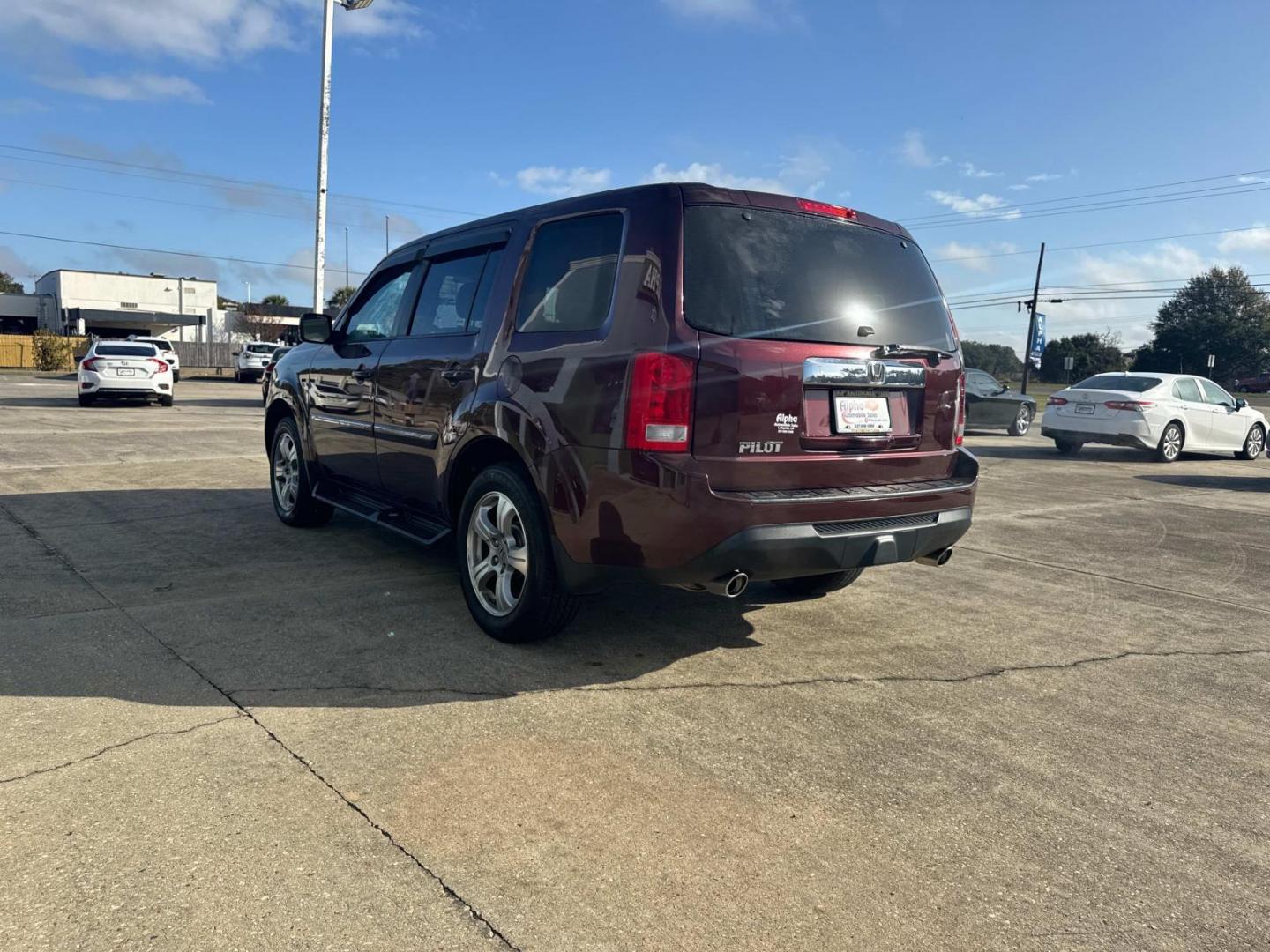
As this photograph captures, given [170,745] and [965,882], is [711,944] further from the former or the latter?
[170,745]

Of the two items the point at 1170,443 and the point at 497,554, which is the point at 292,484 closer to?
the point at 497,554

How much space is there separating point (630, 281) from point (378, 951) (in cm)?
247

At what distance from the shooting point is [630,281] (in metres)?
3.61

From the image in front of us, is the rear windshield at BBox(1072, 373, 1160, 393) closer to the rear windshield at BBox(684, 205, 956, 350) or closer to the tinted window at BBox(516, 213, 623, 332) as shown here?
the rear windshield at BBox(684, 205, 956, 350)

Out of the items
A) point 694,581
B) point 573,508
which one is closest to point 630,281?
point 573,508

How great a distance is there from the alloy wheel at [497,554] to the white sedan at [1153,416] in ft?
43.7

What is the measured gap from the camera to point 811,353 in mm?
3646

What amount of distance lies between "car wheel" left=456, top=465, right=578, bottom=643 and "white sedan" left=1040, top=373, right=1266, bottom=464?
13333mm

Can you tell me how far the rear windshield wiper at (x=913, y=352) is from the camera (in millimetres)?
3912

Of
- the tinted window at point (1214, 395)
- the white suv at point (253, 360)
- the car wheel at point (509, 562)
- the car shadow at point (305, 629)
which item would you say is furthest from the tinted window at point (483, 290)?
the white suv at point (253, 360)

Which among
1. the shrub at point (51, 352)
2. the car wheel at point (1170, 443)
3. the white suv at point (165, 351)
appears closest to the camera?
the car wheel at point (1170, 443)

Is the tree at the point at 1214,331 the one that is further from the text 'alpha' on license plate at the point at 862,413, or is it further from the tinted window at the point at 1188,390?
the text 'alpha' on license plate at the point at 862,413

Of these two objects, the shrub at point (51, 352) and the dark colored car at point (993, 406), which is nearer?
the dark colored car at point (993, 406)

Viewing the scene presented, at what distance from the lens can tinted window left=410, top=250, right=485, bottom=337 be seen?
469 cm
